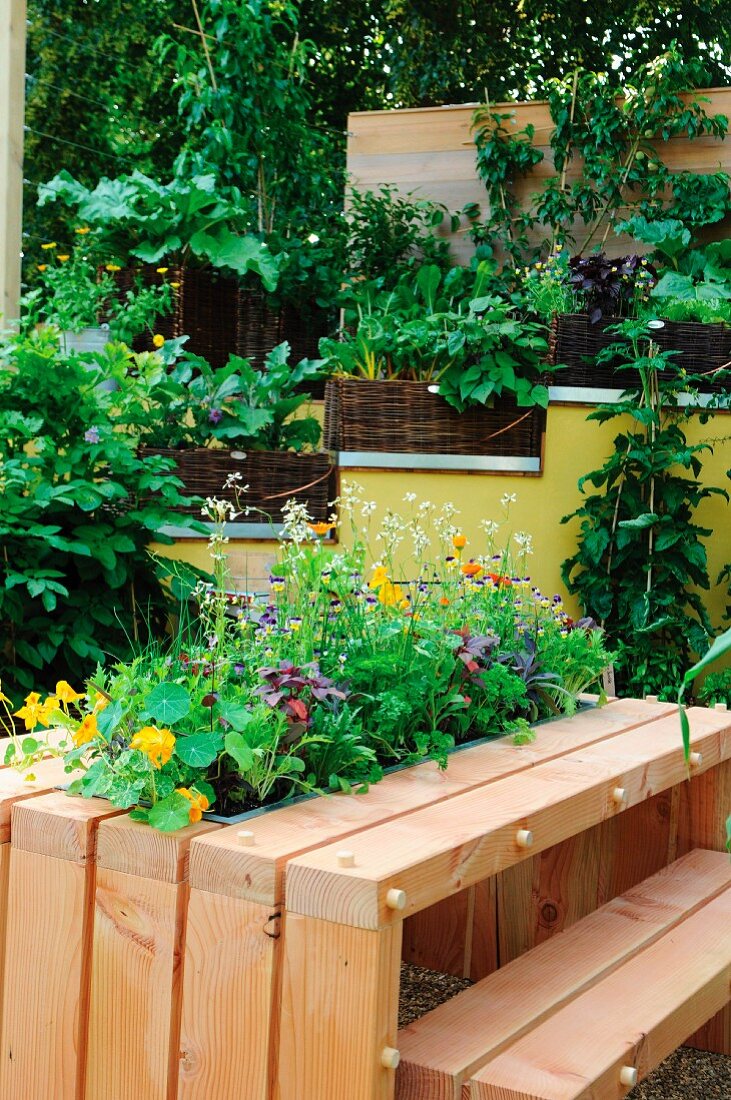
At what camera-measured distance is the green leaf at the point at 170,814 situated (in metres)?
1.52

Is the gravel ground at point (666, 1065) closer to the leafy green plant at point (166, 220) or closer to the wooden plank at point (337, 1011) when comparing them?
the wooden plank at point (337, 1011)

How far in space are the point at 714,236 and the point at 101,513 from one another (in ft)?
13.9

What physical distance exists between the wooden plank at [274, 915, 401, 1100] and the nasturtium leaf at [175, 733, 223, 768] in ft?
0.91

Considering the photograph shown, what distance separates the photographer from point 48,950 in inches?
62.9

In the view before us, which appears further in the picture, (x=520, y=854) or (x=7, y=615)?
(x=7, y=615)

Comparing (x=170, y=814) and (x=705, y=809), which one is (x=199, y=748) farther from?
(x=705, y=809)

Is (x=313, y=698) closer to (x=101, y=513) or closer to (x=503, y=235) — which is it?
(x=101, y=513)

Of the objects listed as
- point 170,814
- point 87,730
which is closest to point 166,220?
point 87,730

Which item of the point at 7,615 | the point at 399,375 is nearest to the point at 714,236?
the point at 399,375

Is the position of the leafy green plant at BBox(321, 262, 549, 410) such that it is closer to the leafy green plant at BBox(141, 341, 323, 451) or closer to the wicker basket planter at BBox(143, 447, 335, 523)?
the leafy green plant at BBox(141, 341, 323, 451)

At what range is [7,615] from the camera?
11.2ft

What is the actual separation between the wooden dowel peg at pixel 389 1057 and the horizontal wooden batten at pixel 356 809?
22 cm

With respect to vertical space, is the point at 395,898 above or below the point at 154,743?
below

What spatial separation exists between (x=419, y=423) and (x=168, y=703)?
342 centimetres
